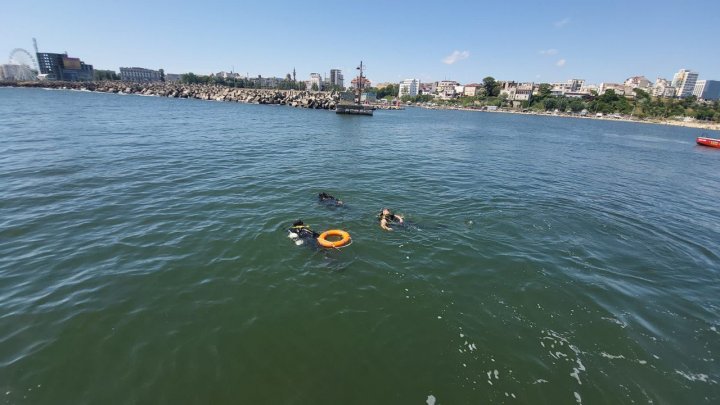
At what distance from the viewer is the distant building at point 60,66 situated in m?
185

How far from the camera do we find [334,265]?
10.4 m

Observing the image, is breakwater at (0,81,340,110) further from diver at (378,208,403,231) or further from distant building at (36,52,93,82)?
diver at (378,208,403,231)

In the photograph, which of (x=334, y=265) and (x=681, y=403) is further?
(x=334, y=265)

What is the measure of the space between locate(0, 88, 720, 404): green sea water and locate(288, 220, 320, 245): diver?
1.01ft

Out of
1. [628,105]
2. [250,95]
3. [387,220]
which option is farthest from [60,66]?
[628,105]

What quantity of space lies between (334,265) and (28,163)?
23.6 metres

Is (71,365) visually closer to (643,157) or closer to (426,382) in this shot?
(426,382)

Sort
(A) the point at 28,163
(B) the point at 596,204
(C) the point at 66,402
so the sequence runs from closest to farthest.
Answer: (C) the point at 66,402 → (B) the point at 596,204 → (A) the point at 28,163

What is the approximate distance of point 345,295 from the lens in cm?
895

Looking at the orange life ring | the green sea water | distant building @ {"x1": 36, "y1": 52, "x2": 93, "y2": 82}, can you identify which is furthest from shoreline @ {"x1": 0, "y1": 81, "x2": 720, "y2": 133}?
the orange life ring

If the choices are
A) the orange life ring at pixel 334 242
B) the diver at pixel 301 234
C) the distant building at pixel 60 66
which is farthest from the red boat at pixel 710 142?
the distant building at pixel 60 66

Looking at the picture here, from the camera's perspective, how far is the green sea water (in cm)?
633

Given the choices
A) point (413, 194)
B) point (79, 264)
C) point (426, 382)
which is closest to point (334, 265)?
point (426, 382)

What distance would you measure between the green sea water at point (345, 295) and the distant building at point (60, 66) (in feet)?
811
